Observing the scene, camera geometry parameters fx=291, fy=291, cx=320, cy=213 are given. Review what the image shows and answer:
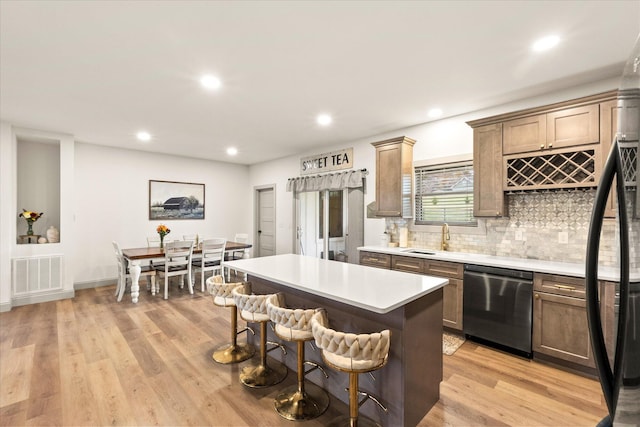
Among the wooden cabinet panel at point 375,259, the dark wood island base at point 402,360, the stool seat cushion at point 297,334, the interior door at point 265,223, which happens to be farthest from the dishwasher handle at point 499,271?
the interior door at point 265,223

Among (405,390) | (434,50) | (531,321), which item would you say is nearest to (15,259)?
(405,390)

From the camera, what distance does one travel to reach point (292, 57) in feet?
8.18

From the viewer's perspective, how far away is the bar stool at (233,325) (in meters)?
2.70

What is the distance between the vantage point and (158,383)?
238cm

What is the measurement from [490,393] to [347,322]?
1320mm

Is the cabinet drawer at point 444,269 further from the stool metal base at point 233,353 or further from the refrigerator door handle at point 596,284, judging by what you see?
the refrigerator door handle at point 596,284

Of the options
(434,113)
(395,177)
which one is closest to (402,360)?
(395,177)

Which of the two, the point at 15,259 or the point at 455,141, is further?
the point at 15,259

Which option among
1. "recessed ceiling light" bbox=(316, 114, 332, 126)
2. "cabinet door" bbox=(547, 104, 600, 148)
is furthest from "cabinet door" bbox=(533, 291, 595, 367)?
"recessed ceiling light" bbox=(316, 114, 332, 126)

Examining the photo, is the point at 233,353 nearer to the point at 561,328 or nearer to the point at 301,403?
the point at 301,403

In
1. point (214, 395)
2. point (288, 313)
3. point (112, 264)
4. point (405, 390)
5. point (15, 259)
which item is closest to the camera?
point (405, 390)

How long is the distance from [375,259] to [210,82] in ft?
9.64

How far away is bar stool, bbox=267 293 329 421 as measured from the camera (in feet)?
6.40

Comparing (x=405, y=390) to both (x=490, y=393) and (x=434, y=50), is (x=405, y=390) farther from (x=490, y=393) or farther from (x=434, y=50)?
(x=434, y=50)
